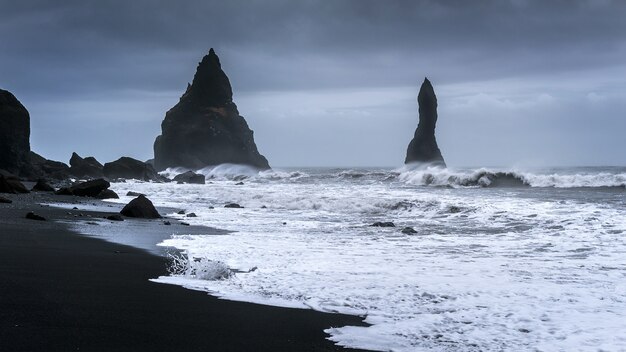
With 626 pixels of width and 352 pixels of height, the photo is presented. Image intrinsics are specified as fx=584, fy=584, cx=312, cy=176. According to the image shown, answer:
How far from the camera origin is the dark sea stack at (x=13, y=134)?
51312mm

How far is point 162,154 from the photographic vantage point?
127m

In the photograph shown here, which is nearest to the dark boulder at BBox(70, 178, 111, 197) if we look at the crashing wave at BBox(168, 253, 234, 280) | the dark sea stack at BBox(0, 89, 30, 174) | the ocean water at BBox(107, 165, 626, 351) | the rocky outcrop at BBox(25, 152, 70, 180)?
the ocean water at BBox(107, 165, 626, 351)

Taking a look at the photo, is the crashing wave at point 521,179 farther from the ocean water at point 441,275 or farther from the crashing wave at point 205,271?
the crashing wave at point 205,271

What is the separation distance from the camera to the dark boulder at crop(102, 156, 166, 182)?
68081 mm

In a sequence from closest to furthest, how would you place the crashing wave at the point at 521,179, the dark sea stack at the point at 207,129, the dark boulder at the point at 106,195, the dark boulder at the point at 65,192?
the dark boulder at the point at 65,192 → the dark boulder at the point at 106,195 → the crashing wave at the point at 521,179 → the dark sea stack at the point at 207,129

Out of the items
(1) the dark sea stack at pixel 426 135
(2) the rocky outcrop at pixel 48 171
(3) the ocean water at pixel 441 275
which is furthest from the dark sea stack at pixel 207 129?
(3) the ocean water at pixel 441 275

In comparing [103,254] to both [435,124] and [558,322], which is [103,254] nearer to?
[558,322]

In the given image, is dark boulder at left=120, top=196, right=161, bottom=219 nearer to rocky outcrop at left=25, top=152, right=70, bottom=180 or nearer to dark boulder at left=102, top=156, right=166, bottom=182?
rocky outcrop at left=25, top=152, right=70, bottom=180

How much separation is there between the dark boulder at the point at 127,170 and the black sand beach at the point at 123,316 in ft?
201

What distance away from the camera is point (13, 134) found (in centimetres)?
5212

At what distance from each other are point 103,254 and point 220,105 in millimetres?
121156

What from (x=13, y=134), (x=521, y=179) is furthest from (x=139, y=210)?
(x=13, y=134)

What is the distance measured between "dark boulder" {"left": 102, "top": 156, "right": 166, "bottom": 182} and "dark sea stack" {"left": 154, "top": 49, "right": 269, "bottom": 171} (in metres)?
47.9

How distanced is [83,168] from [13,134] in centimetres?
1278
